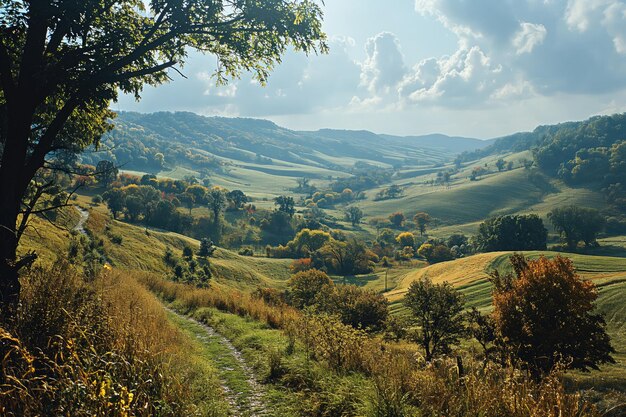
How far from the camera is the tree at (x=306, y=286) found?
6712 cm

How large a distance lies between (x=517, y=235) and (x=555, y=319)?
116 meters

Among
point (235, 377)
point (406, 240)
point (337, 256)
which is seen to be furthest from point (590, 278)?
point (406, 240)

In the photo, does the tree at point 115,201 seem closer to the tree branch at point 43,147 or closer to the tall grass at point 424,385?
the tall grass at point 424,385

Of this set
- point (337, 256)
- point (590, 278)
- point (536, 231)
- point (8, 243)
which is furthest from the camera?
point (337, 256)

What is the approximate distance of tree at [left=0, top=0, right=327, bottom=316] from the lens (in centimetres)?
752

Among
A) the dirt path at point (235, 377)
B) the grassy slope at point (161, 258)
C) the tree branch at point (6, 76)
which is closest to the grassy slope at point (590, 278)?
the dirt path at point (235, 377)

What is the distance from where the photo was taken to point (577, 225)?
138375 mm

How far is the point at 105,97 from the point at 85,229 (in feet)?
320

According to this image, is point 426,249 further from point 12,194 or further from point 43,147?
point 12,194

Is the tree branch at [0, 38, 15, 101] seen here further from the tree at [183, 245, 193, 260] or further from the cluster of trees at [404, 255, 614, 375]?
the tree at [183, 245, 193, 260]

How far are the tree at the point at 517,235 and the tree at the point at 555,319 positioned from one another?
110 meters

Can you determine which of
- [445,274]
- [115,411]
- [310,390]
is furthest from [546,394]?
[445,274]

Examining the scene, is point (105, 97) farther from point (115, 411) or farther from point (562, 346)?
point (562, 346)

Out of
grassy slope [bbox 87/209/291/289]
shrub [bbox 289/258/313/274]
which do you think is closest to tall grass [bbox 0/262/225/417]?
grassy slope [bbox 87/209/291/289]
